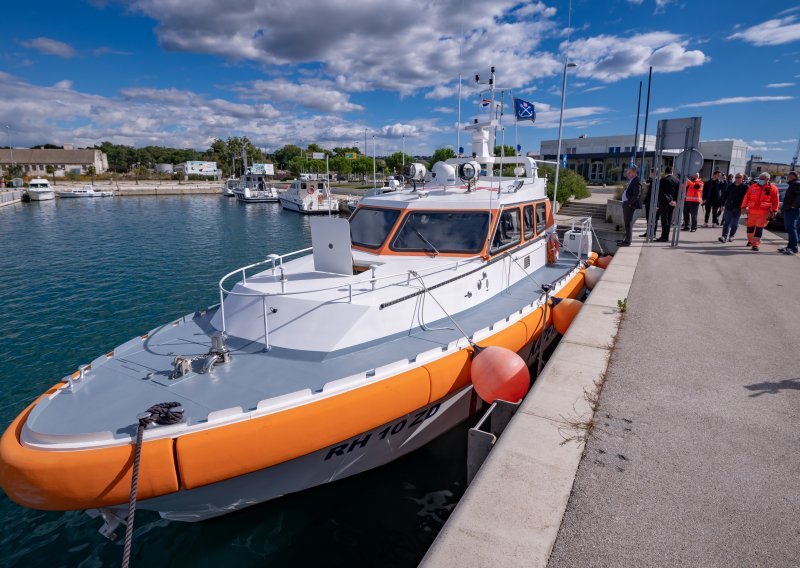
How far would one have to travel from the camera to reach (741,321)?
17.0 feet

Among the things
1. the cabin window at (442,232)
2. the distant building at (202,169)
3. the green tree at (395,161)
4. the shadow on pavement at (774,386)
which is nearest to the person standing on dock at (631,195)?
the cabin window at (442,232)

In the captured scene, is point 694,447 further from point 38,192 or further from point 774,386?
point 38,192

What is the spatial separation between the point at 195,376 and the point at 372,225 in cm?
321

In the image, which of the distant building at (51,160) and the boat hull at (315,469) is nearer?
the boat hull at (315,469)

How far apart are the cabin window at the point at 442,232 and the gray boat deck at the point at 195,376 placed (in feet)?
3.67

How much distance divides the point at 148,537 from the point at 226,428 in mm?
1901

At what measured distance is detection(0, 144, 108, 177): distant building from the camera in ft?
259

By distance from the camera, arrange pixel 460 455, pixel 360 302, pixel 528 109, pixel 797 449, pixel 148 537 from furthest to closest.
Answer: pixel 528 109 → pixel 460 455 → pixel 360 302 → pixel 148 537 → pixel 797 449

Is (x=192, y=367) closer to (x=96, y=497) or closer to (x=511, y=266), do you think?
(x=96, y=497)

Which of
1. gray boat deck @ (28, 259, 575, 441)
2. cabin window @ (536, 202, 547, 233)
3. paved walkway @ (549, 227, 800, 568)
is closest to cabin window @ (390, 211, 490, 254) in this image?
gray boat deck @ (28, 259, 575, 441)

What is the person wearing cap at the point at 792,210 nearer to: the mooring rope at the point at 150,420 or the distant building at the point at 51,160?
the mooring rope at the point at 150,420

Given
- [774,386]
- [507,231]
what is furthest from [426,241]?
[774,386]

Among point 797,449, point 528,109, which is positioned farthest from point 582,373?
point 528,109

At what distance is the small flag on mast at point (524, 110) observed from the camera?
9.12 meters
